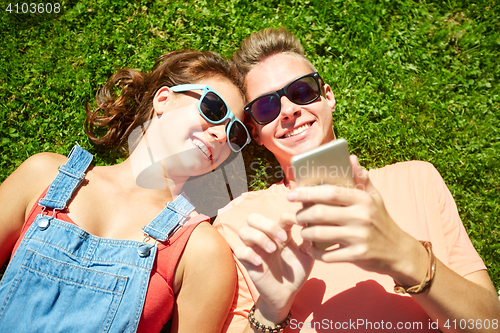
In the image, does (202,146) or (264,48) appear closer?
(202,146)

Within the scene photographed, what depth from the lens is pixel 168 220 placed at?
2.65 m

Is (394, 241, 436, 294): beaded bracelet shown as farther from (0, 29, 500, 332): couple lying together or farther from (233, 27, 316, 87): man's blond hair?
(233, 27, 316, 87): man's blond hair

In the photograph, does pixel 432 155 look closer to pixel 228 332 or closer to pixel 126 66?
pixel 228 332

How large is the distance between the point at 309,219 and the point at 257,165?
2.27 meters

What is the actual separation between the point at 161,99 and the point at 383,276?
251cm

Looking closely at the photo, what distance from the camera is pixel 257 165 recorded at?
370 centimetres

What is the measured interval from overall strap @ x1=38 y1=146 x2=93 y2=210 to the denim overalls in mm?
11

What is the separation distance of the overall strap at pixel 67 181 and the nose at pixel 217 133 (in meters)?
1.16

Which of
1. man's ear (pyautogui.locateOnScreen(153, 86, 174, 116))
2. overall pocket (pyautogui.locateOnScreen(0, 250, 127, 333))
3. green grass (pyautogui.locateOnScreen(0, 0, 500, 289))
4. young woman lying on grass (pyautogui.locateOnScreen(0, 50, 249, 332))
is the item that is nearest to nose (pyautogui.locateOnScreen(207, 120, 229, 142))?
young woman lying on grass (pyautogui.locateOnScreen(0, 50, 249, 332))

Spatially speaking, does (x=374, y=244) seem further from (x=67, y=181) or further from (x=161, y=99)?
(x=67, y=181)

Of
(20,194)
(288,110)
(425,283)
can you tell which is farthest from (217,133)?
(425,283)

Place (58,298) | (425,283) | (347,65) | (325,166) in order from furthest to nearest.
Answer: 1. (347,65)
2. (58,298)
3. (425,283)
4. (325,166)

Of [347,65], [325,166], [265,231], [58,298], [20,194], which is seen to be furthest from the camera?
[347,65]

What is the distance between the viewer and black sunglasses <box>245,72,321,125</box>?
2781 mm
